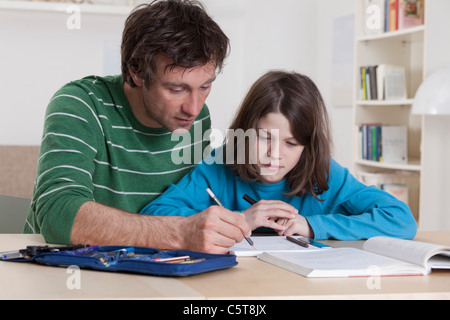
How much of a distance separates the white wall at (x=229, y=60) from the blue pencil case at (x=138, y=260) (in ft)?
10.1

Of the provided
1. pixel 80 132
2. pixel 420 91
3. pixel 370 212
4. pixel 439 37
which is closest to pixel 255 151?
pixel 370 212

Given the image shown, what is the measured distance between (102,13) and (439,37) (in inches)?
92.0

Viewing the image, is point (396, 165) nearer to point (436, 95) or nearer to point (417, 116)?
point (417, 116)

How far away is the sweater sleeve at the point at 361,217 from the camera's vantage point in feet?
4.53

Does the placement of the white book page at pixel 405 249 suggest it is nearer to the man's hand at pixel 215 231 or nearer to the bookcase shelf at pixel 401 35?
the man's hand at pixel 215 231

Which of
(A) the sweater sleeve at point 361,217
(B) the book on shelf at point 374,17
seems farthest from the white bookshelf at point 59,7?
(A) the sweater sleeve at point 361,217

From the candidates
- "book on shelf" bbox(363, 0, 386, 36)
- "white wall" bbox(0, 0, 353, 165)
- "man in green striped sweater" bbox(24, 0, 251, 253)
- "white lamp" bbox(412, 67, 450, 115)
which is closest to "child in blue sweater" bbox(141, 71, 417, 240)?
"man in green striped sweater" bbox(24, 0, 251, 253)

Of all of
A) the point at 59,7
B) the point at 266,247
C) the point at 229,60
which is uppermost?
the point at 59,7

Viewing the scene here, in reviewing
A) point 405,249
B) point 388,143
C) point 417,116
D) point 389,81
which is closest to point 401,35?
point 389,81

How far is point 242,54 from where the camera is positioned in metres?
4.75

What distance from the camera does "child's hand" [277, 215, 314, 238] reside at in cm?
137

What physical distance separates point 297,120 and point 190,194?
14.2 inches

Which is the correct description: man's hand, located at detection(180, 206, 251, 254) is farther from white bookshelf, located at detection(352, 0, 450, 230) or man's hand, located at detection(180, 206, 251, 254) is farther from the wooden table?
white bookshelf, located at detection(352, 0, 450, 230)

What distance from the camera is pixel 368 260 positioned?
1063 millimetres
